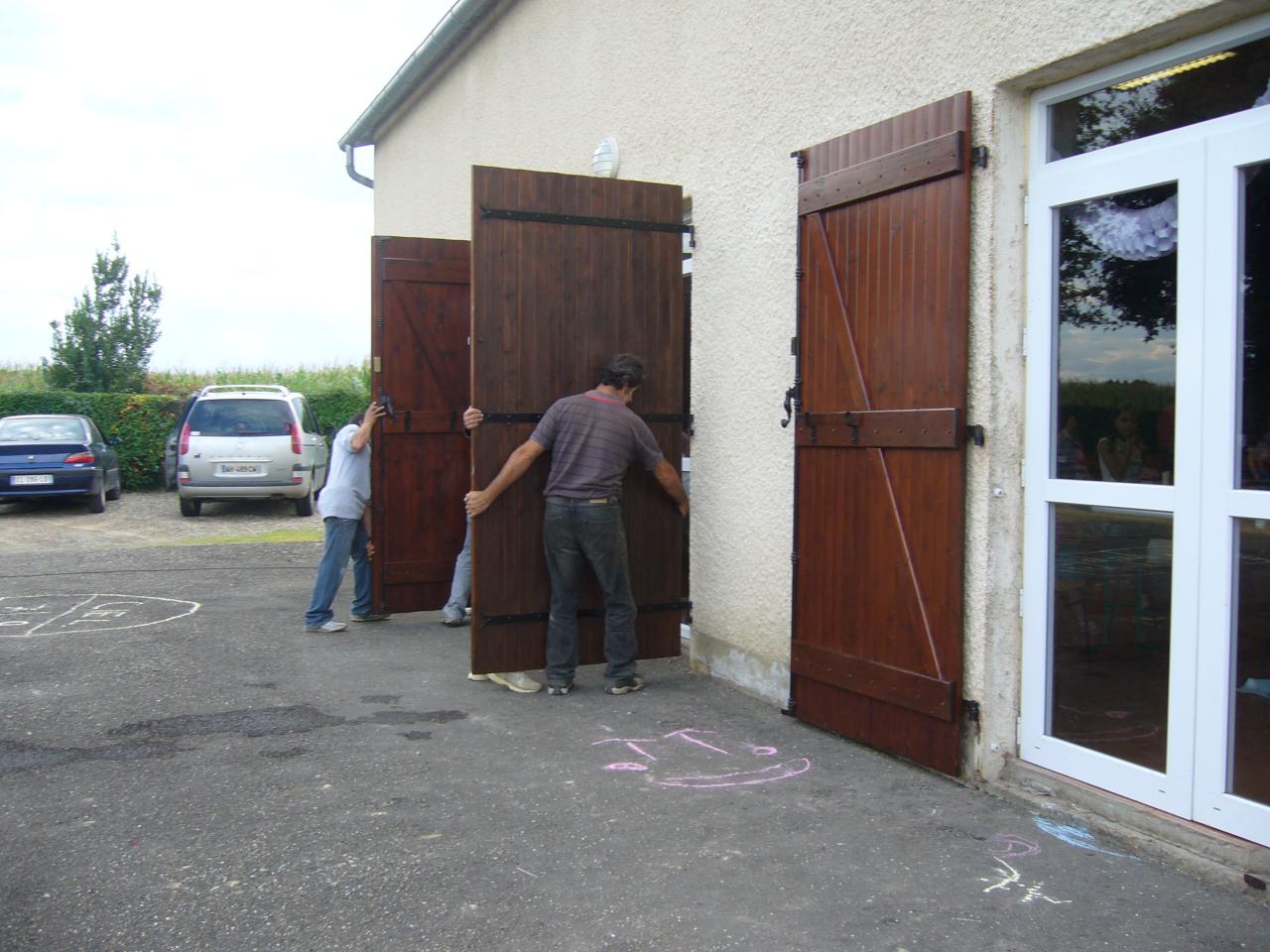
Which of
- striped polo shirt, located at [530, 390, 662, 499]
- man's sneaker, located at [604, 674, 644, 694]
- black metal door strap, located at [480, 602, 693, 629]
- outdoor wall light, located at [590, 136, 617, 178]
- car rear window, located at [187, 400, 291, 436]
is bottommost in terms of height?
man's sneaker, located at [604, 674, 644, 694]

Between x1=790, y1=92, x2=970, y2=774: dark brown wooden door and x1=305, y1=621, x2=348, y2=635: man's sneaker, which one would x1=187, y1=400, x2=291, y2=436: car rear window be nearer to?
x1=305, y1=621, x2=348, y2=635: man's sneaker

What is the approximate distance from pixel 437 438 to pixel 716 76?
321 centimetres

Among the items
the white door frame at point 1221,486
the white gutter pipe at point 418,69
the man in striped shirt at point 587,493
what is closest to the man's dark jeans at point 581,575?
the man in striped shirt at point 587,493

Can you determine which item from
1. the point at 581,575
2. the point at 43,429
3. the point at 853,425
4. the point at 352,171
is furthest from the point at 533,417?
the point at 43,429

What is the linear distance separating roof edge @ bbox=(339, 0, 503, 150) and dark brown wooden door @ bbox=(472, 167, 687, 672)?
4297 millimetres

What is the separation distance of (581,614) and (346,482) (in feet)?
8.04

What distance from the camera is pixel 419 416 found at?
25.5 ft

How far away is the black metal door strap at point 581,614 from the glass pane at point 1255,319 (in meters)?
3.41

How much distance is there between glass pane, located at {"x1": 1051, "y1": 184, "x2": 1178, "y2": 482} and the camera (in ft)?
12.2

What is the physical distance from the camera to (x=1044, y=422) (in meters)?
4.15

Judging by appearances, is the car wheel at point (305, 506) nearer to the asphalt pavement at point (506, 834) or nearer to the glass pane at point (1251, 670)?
the asphalt pavement at point (506, 834)

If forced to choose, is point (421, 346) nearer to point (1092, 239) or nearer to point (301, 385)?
point (1092, 239)

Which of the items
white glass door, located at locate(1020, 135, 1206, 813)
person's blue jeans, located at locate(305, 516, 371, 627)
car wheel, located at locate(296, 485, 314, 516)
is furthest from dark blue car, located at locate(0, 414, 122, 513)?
white glass door, located at locate(1020, 135, 1206, 813)

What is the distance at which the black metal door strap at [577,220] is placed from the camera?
5.80 m
